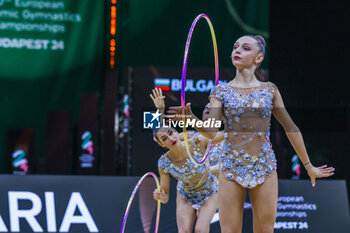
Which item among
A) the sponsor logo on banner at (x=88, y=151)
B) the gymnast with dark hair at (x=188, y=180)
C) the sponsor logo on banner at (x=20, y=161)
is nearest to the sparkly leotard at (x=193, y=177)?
the gymnast with dark hair at (x=188, y=180)

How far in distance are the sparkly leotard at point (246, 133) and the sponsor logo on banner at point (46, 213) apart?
296 cm

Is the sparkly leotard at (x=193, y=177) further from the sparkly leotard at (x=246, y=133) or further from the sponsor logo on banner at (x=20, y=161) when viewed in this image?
the sponsor logo on banner at (x=20, y=161)

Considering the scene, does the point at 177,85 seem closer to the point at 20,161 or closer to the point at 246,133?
the point at 246,133

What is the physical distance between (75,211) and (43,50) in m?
7.60

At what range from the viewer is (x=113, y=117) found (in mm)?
12328

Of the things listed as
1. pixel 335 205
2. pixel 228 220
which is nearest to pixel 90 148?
pixel 335 205

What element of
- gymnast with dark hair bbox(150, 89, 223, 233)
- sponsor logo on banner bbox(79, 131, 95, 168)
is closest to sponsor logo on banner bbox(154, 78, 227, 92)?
gymnast with dark hair bbox(150, 89, 223, 233)

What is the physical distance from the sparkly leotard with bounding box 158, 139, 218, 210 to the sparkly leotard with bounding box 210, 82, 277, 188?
5.27 ft

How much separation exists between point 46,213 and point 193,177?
1898 mm

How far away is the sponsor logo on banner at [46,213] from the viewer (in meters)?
6.61

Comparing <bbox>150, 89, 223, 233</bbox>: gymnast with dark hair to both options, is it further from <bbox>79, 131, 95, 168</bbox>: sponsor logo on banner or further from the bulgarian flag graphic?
<bbox>79, 131, 95, 168</bbox>: sponsor logo on banner

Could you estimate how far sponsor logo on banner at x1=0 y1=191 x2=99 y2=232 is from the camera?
6.61 m

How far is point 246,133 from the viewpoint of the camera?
4129 mm

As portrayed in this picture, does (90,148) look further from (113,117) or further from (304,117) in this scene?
(304,117)
